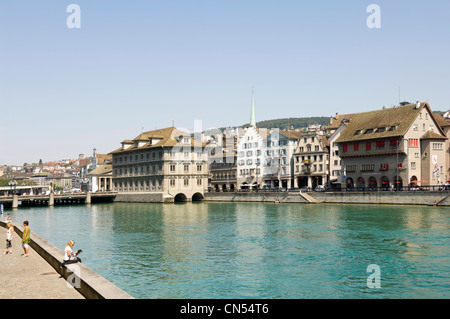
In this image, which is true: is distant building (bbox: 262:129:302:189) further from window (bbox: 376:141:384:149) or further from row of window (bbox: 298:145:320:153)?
Answer: window (bbox: 376:141:384:149)

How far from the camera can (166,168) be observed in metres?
114

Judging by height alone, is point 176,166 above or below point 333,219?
above

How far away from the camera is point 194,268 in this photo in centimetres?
2756

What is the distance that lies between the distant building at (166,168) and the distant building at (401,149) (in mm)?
40930

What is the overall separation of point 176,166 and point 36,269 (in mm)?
95886

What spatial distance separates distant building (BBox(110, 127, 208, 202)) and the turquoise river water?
205 ft

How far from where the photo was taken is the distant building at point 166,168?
376ft

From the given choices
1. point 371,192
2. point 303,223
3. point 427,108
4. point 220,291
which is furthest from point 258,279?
point 427,108

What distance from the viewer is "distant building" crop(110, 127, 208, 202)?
376 ft

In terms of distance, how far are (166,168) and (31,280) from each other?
9691 cm

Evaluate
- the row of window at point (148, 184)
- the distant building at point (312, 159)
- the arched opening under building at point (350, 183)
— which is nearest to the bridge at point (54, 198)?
the row of window at point (148, 184)

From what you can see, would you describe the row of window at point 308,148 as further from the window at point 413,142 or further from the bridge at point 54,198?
the bridge at point 54,198

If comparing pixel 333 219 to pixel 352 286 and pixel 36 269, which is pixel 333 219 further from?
pixel 36 269

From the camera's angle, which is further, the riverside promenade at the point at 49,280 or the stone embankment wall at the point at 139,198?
→ the stone embankment wall at the point at 139,198
